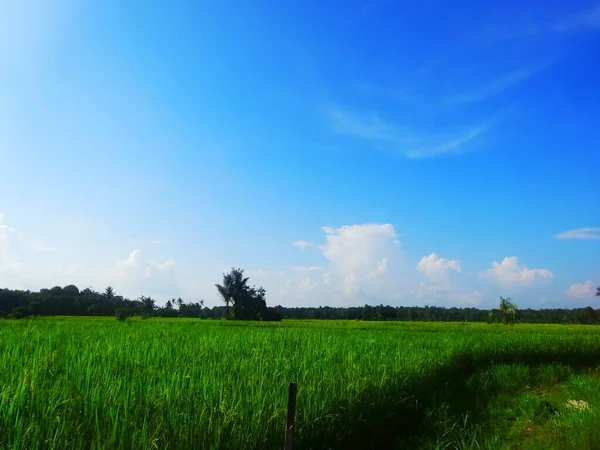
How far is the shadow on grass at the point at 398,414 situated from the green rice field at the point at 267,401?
0.02 m

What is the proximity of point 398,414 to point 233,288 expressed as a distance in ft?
210

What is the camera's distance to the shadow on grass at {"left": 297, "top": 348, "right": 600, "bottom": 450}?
4.57m

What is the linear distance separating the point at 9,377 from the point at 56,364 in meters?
0.47

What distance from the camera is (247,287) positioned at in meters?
68.7

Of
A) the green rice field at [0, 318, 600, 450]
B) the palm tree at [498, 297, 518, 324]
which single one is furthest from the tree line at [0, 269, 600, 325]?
the green rice field at [0, 318, 600, 450]

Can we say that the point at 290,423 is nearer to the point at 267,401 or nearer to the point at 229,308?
the point at 267,401

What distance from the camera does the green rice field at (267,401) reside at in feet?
9.60

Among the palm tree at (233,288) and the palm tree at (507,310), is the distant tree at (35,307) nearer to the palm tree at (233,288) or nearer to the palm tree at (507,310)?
the palm tree at (233,288)

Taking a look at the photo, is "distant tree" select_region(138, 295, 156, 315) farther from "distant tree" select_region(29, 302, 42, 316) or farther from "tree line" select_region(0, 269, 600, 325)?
"distant tree" select_region(29, 302, 42, 316)

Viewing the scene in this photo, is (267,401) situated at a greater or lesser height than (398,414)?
greater

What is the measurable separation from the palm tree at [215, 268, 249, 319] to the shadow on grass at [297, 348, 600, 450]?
58.8 metres

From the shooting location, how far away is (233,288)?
68.8 meters

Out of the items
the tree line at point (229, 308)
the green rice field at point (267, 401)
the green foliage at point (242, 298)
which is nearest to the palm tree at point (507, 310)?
the tree line at point (229, 308)

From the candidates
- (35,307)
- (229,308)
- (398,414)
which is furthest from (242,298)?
(398,414)
